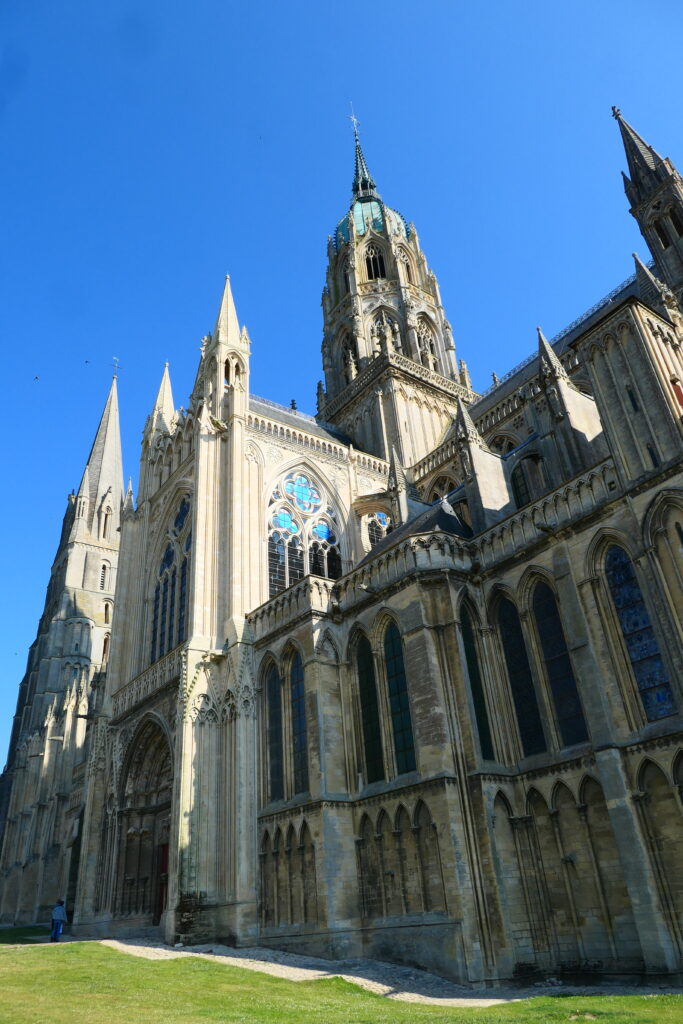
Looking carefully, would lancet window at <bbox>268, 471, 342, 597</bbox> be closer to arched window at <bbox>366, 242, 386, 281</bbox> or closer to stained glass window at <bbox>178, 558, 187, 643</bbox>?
stained glass window at <bbox>178, 558, 187, 643</bbox>

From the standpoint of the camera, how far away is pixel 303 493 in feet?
99.6

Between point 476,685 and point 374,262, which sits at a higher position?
point 374,262

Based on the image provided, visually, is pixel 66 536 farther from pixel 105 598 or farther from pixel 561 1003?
pixel 561 1003

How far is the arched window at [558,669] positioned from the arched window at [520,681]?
56 centimetres

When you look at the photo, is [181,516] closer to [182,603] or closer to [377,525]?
[182,603]

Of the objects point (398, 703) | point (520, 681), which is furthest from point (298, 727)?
point (520, 681)

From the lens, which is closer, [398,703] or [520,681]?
[520,681]

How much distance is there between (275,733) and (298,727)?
1210mm

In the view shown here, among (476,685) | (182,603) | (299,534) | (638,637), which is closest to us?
(638,637)

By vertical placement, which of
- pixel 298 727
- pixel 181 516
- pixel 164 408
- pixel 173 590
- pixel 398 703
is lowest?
pixel 398 703

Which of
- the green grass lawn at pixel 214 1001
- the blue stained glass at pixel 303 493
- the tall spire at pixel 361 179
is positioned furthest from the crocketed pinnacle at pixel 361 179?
the green grass lawn at pixel 214 1001

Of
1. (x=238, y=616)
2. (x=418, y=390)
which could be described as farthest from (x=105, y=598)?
(x=238, y=616)

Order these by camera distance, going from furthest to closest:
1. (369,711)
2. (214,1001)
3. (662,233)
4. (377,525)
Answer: (662,233)
(377,525)
(369,711)
(214,1001)

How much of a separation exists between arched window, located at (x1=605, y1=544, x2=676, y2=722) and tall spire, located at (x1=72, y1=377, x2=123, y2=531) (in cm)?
5613
